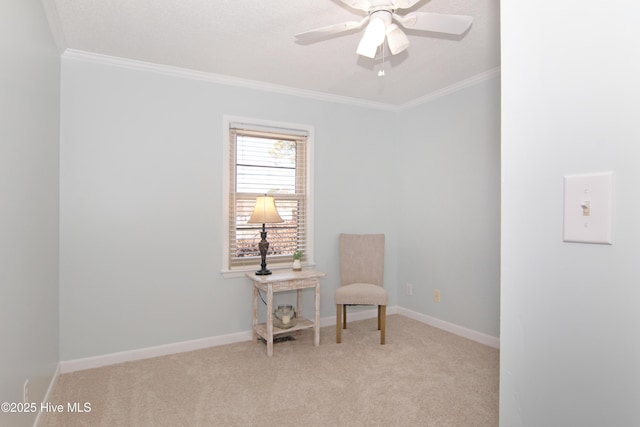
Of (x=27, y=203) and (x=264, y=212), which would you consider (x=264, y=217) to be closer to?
(x=264, y=212)

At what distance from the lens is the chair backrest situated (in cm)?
405

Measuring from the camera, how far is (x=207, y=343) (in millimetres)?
3484

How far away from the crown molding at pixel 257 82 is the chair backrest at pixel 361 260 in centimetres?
158

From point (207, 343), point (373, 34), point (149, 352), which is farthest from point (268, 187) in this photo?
point (373, 34)

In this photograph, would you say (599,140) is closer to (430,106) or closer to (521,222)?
(521,222)

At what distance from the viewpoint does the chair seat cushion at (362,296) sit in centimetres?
358

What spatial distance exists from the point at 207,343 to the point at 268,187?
1.62 metres

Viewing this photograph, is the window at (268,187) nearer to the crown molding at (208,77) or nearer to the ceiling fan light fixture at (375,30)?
the crown molding at (208,77)

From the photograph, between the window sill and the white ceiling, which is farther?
the window sill

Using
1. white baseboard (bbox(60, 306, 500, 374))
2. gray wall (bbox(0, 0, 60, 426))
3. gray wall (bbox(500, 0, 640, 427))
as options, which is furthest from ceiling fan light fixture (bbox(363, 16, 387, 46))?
white baseboard (bbox(60, 306, 500, 374))

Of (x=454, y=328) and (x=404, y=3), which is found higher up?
(x=404, y=3)

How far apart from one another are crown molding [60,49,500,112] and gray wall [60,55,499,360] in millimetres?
40

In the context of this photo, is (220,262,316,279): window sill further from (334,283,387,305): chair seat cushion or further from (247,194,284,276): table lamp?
(334,283,387,305): chair seat cushion

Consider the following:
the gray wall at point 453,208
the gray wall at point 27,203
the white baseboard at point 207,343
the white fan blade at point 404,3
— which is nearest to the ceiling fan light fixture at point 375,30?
the white fan blade at point 404,3
